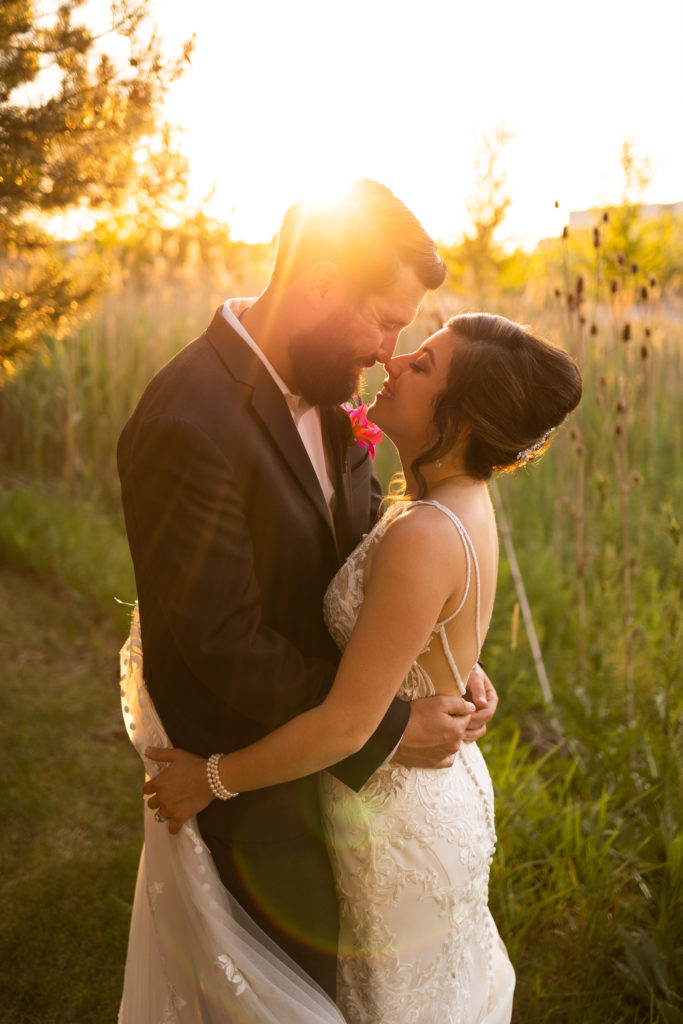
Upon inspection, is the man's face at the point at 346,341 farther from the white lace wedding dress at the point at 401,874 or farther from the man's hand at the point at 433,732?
the man's hand at the point at 433,732

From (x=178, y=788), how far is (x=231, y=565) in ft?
1.98

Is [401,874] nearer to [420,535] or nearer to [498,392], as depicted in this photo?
[420,535]

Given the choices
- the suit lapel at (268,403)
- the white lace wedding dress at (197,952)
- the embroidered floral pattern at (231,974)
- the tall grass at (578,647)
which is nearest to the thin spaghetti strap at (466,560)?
the suit lapel at (268,403)

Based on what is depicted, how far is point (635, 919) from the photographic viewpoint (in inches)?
124

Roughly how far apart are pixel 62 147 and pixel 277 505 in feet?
6.36

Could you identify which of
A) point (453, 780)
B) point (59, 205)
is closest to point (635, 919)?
point (453, 780)

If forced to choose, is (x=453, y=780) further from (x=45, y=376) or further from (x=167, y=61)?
(x=45, y=376)

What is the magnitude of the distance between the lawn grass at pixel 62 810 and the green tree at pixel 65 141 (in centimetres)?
217

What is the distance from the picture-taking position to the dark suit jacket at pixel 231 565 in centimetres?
181

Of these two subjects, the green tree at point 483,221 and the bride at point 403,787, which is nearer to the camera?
the bride at point 403,787

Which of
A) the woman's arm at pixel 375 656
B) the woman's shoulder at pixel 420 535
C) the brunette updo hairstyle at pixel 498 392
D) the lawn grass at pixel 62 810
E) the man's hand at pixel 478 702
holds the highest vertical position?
the brunette updo hairstyle at pixel 498 392

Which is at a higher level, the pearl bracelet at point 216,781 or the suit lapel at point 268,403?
the suit lapel at point 268,403

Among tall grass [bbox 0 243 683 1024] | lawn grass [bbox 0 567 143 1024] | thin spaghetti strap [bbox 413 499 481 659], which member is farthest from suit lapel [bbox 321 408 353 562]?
lawn grass [bbox 0 567 143 1024]

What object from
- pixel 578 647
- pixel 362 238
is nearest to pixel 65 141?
pixel 362 238
